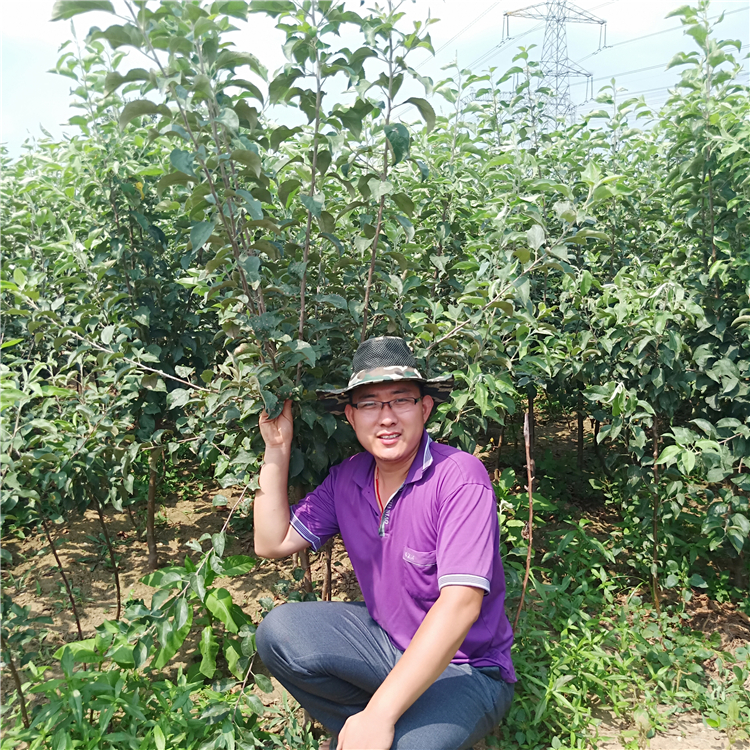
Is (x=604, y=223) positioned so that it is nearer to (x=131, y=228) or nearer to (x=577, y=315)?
(x=577, y=315)

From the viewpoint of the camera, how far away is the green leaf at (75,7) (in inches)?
62.5

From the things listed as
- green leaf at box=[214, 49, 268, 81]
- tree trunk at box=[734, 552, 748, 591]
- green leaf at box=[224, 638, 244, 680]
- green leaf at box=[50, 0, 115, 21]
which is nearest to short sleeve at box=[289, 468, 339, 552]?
green leaf at box=[224, 638, 244, 680]

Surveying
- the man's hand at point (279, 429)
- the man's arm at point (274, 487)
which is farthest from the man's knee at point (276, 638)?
the man's hand at point (279, 429)

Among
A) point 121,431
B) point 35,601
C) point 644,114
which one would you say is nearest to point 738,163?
point 644,114

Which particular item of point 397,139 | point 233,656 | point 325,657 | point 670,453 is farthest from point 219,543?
point 670,453

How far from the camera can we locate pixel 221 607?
9.02 feet

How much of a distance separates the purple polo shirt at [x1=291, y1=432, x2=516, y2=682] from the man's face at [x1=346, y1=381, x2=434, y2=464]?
0.35ft

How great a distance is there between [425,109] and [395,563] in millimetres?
1572

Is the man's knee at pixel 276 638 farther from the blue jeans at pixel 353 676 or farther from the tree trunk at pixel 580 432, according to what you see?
the tree trunk at pixel 580 432

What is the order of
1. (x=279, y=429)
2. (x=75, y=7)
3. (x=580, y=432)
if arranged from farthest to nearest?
(x=580, y=432), (x=279, y=429), (x=75, y=7)

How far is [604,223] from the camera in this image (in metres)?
3.74

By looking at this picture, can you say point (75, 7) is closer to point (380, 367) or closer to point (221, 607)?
point (380, 367)

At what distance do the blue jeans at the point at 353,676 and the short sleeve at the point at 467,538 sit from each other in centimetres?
40

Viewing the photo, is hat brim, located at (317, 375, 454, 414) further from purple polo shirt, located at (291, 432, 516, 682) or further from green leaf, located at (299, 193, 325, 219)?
green leaf, located at (299, 193, 325, 219)
